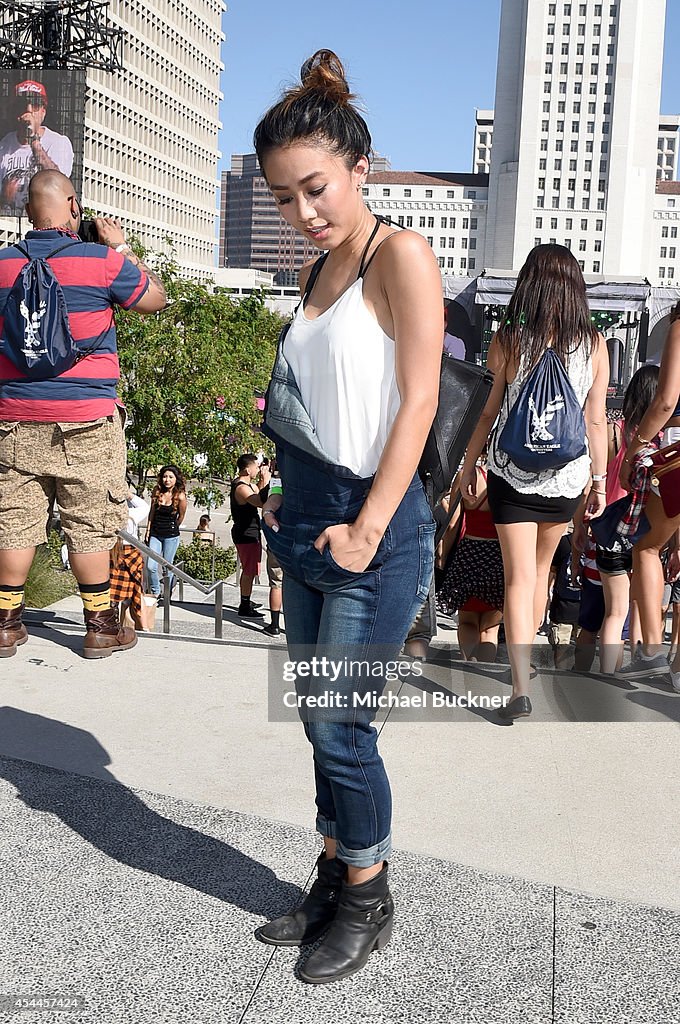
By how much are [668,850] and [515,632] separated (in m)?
1.36

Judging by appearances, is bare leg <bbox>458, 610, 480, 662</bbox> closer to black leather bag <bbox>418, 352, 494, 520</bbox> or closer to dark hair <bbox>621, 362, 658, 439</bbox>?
dark hair <bbox>621, 362, 658, 439</bbox>

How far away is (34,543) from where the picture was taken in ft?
15.6

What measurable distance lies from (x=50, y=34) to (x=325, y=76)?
2575 inches

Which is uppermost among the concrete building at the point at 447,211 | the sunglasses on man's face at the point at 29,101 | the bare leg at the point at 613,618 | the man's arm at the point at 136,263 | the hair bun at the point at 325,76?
the concrete building at the point at 447,211

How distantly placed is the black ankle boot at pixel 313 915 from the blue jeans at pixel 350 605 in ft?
0.43

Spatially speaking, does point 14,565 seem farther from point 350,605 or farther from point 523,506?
point 350,605

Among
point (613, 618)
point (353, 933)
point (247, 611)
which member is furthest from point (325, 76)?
point (247, 611)

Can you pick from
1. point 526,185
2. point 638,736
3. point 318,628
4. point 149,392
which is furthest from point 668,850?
point 526,185

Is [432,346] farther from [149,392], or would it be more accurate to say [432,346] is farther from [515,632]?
[149,392]

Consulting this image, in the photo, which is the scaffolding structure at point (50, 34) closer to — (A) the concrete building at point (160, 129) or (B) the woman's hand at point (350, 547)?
(A) the concrete building at point (160, 129)

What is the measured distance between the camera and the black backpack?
173 inches

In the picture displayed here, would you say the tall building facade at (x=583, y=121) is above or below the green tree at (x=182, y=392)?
above

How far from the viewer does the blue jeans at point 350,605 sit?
97.3 inches

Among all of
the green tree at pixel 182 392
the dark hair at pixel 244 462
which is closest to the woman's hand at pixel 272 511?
the dark hair at pixel 244 462
